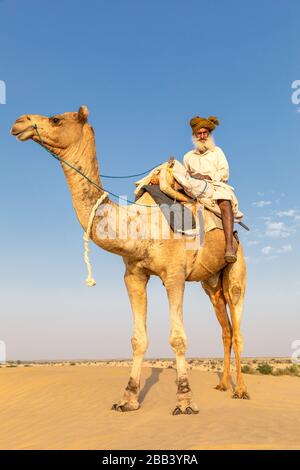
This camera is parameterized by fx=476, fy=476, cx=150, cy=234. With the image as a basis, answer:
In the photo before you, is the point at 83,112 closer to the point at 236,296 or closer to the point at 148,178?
the point at 148,178

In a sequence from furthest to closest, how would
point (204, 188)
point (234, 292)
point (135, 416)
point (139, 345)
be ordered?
point (234, 292), point (204, 188), point (139, 345), point (135, 416)

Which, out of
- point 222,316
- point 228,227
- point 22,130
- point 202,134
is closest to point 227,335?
point 222,316

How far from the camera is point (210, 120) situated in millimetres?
9320

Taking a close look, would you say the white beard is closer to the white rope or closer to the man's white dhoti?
the man's white dhoti

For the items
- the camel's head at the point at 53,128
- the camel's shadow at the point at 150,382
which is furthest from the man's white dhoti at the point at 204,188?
the camel's shadow at the point at 150,382

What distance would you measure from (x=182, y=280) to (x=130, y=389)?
6.63 ft

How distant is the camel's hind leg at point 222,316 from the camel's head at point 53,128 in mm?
4468

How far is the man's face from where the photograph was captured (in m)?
9.16

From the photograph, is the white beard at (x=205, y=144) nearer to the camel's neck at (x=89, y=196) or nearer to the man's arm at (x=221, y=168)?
the man's arm at (x=221, y=168)

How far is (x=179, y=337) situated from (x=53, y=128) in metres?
3.83

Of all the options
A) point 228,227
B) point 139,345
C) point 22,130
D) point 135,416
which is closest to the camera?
point 22,130

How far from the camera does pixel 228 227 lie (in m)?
8.72

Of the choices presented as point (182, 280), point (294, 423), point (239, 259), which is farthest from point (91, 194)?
point (294, 423)

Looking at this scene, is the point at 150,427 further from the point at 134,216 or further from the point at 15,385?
the point at 15,385
